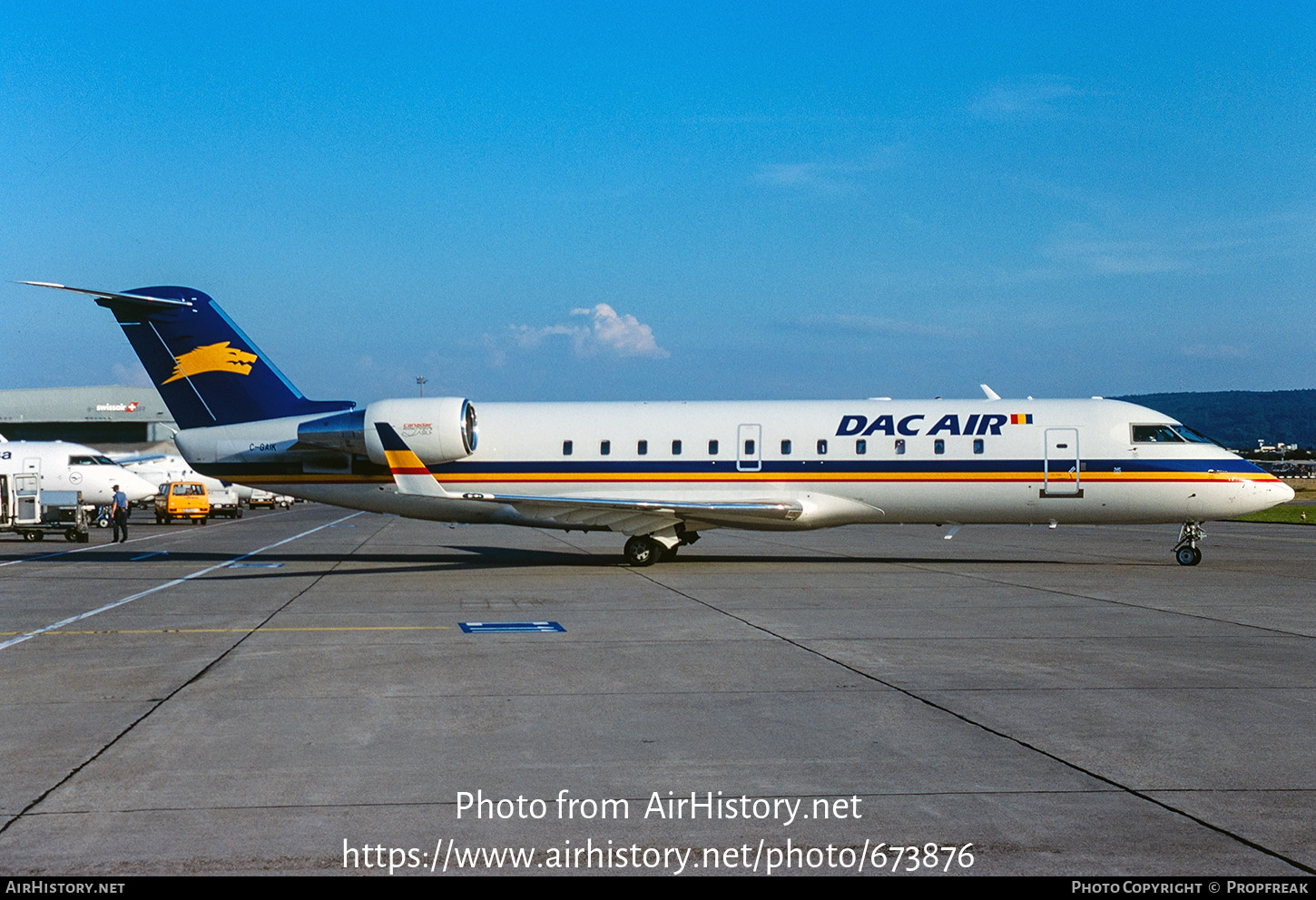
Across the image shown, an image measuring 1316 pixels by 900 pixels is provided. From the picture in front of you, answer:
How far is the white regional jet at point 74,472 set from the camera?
3872cm

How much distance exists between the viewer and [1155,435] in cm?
2216

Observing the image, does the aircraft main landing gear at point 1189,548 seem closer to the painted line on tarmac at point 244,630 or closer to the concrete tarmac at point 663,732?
the concrete tarmac at point 663,732

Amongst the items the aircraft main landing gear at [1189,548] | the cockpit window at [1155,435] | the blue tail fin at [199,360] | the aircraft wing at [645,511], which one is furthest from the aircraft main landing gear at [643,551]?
the aircraft main landing gear at [1189,548]

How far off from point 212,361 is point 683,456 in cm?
993

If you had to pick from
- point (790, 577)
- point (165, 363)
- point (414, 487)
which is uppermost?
point (165, 363)

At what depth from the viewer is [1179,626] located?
1310 cm

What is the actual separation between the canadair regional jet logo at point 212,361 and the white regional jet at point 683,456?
4cm

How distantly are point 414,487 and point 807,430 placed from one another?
7.78 metres

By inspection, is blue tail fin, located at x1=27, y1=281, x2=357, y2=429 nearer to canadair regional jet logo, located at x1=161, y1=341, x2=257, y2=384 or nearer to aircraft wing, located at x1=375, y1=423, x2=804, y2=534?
canadair regional jet logo, located at x1=161, y1=341, x2=257, y2=384

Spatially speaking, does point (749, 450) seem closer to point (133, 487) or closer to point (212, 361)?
point (212, 361)

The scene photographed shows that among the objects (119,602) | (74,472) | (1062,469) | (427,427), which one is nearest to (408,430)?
(427,427)

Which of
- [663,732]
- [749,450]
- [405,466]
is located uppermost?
[749,450]
